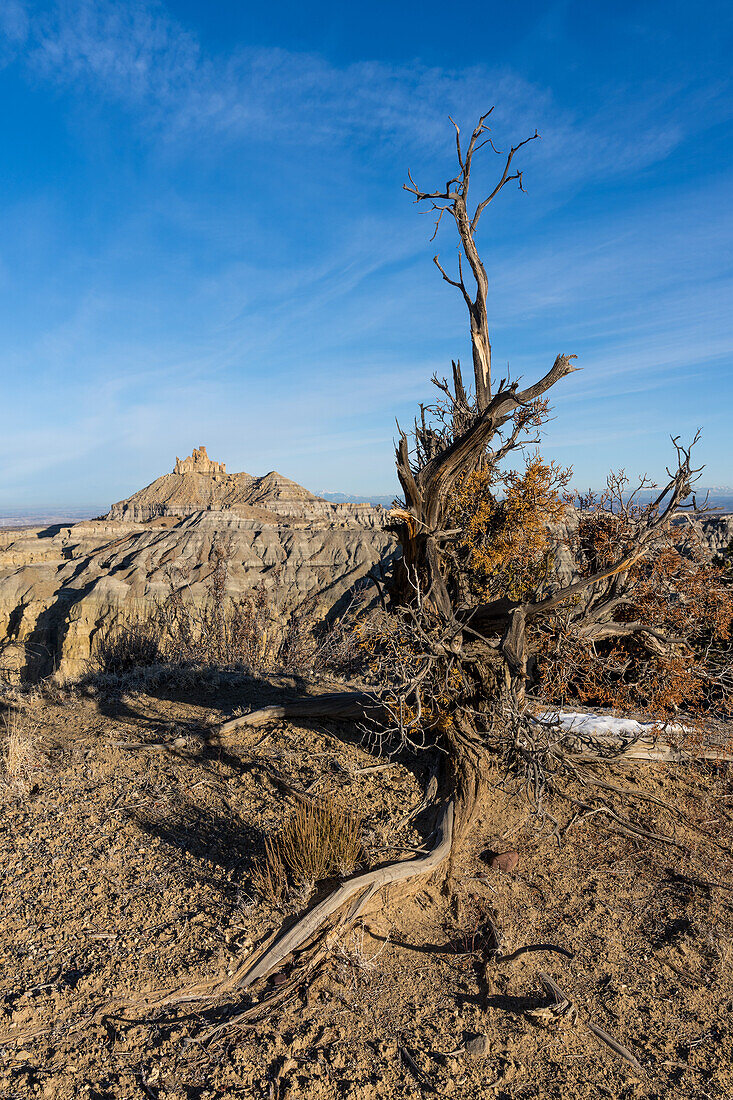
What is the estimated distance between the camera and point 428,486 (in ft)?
19.1

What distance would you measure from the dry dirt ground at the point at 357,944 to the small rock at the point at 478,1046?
0.9 inches

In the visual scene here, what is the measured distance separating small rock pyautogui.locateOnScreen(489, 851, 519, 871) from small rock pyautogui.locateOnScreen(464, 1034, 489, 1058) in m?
1.67

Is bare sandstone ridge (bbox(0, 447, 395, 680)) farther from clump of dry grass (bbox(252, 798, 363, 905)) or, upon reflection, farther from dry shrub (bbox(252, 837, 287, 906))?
dry shrub (bbox(252, 837, 287, 906))

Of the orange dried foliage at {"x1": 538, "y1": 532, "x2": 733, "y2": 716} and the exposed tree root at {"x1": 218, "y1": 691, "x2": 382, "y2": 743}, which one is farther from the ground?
the orange dried foliage at {"x1": 538, "y1": 532, "x2": 733, "y2": 716}

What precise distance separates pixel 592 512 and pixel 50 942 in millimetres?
5836

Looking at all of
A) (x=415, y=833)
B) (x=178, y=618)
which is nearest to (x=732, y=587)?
(x=415, y=833)

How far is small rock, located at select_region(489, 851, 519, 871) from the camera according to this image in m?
4.88

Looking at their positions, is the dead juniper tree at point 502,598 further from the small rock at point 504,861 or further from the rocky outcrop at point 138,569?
the rocky outcrop at point 138,569

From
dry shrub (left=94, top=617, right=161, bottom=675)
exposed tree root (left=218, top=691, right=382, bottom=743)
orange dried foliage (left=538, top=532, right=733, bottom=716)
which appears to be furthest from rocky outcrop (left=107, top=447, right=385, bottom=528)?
orange dried foliage (left=538, top=532, right=733, bottom=716)

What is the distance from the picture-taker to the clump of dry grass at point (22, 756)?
590 centimetres

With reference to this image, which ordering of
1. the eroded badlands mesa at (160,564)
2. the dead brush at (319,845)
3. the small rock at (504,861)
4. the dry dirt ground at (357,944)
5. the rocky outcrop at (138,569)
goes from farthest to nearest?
the rocky outcrop at (138,569) → the eroded badlands mesa at (160,564) → the small rock at (504,861) → the dead brush at (319,845) → the dry dirt ground at (357,944)

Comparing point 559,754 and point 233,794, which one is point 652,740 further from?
point 233,794

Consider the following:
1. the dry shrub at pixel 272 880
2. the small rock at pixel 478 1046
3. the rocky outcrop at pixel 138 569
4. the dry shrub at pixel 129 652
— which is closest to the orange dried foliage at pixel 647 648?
the dry shrub at pixel 272 880

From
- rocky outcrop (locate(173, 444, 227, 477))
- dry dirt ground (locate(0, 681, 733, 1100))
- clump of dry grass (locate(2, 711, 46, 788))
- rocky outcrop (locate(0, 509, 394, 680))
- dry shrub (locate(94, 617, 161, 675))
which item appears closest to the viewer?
dry dirt ground (locate(0, 681, 733, 1100))
